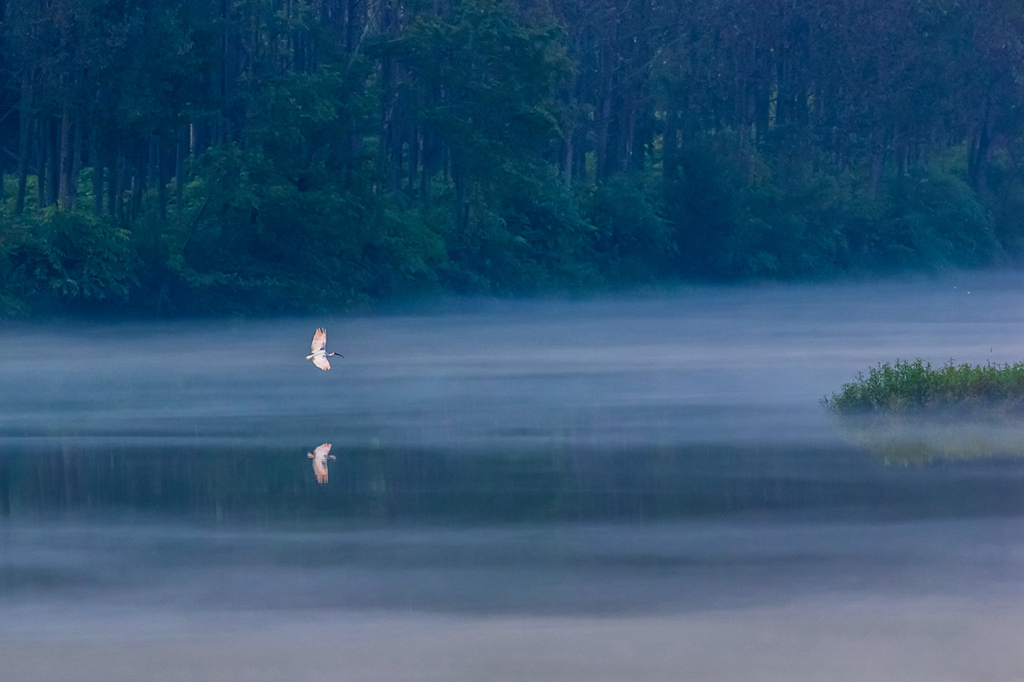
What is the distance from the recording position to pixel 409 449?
63.4 feet

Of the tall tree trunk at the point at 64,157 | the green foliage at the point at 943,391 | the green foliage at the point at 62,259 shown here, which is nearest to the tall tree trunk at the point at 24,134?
the tall tree trunk at the point at 64,157

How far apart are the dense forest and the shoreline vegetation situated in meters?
23.9

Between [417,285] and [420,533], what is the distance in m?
34.0

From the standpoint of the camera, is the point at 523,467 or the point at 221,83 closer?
the point at 523,467

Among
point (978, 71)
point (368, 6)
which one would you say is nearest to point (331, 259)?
point (368, 6)

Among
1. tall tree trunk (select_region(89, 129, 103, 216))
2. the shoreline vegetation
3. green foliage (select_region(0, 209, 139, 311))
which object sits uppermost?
tall tree trunk (select_region(89, 129, 103, 216))

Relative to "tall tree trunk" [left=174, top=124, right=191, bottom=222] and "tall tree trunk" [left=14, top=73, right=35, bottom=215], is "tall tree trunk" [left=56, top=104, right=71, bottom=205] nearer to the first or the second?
"tall tree trunk" [left=14, top=73, right=35, bottom=215]

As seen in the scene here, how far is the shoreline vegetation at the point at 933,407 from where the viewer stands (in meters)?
19.5

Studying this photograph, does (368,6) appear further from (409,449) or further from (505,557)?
(505,557)

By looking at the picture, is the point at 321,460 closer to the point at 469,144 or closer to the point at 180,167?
the point at 180,167

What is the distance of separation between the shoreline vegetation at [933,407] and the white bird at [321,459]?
553 cm

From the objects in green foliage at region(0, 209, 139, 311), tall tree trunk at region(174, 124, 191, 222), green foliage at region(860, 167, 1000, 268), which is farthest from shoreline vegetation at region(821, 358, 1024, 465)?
green foliage at region(860, 167, 1000, 268)

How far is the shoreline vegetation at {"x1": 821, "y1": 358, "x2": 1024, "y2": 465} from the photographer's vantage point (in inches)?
767

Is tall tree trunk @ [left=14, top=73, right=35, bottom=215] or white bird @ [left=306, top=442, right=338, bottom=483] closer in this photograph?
white bird @ [left=306, top=442, right=338, bottom=483]
